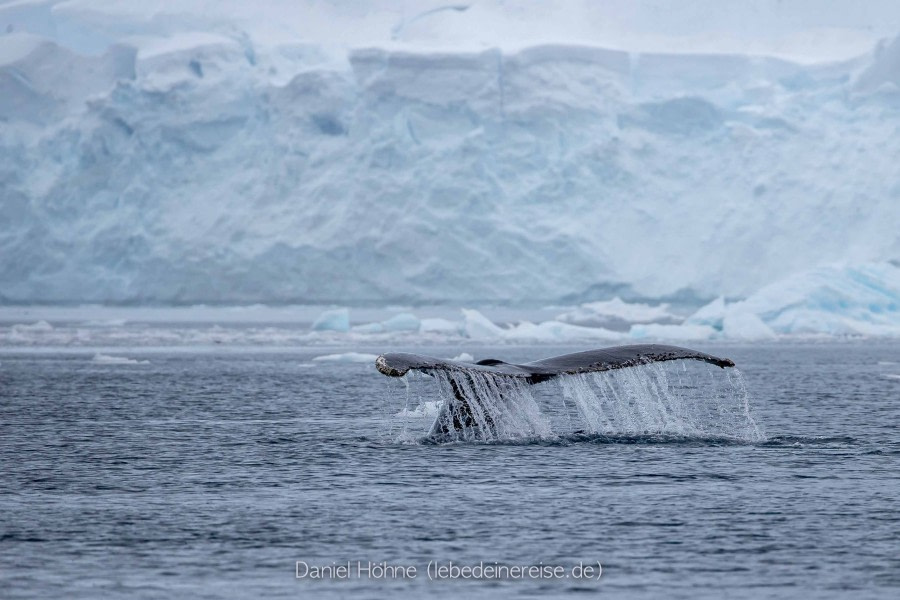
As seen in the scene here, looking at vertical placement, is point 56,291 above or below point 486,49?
below

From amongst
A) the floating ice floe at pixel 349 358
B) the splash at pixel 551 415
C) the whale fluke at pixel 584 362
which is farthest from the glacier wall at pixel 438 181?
the whale fluke at pixel 584 362

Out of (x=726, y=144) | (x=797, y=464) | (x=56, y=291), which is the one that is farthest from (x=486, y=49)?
(x=797, y=464)

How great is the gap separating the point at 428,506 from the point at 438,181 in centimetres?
5008

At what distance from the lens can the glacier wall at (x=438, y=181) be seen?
2384 inches

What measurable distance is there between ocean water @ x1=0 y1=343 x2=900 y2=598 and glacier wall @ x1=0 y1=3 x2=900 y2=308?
40.7m

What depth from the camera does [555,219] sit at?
61000mm

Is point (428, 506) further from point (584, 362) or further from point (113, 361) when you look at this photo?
point (113, 361)

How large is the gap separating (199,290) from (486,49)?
57.0 feet

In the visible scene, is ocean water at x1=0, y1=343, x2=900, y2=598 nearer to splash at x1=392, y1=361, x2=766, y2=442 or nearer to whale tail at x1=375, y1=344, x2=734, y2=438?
splash at x1=392, y1=361, x2=766, y2=442

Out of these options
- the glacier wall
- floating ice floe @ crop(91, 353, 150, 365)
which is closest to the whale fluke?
floating ice floe @ crop(91, 353, 150, 365)

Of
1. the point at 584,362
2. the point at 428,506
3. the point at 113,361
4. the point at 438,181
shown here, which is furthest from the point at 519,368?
the point at 438,181

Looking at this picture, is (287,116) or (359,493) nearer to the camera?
(359,493)

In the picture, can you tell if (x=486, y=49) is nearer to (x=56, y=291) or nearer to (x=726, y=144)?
(x=726, y=144)

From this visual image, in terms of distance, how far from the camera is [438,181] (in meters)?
60.3
